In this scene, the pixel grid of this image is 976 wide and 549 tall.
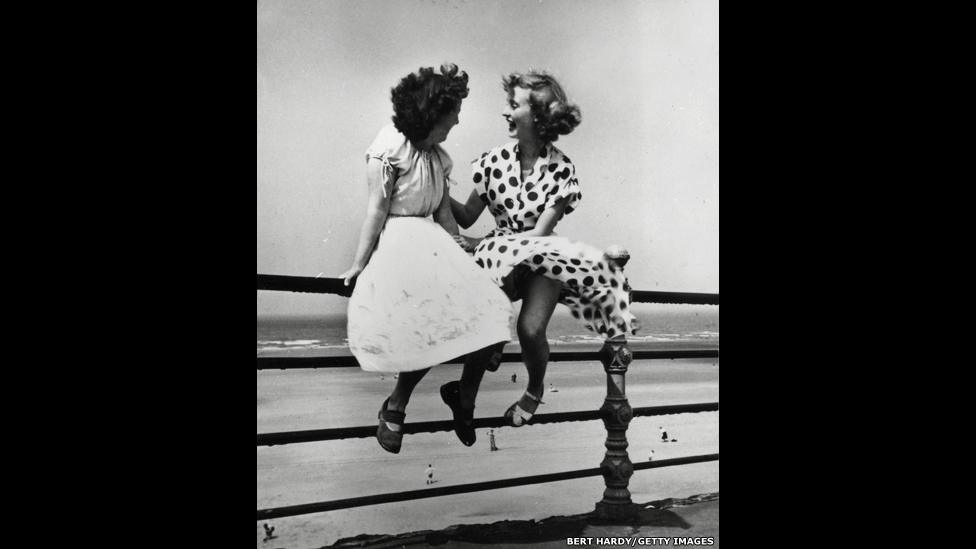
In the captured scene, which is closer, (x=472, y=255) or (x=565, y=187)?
(x=472, y=255)

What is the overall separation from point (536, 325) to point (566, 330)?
0.69 ft

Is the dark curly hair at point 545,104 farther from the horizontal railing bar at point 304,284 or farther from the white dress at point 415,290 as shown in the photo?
the horizontal railing bar at point 304,284

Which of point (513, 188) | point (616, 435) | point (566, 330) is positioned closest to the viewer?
point (513, 188)

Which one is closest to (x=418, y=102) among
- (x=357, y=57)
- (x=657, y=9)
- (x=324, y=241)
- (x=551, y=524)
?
(x=357, y=57)

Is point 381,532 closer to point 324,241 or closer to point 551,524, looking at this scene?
point 551,524

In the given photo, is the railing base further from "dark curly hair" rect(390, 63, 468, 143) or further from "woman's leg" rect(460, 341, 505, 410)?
"dark curly hair" rect(390, 63, 468, 143)

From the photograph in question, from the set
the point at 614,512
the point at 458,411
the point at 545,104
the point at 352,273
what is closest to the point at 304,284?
the point at 352,273

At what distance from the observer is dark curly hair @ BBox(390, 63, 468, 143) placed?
318 centimetres

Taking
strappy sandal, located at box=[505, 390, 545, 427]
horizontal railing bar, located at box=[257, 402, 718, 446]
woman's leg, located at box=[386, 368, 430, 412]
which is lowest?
horizontal railing bar, located at box=[257, 402, 718, 446]

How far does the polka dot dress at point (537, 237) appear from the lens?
332 cm

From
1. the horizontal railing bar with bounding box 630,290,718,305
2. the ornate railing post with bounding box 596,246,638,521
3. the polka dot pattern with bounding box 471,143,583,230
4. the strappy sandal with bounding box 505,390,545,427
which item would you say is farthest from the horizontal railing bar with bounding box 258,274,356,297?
the horizontal railing bar with bounding box 630,290,718,305

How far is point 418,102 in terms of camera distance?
10.5 feet

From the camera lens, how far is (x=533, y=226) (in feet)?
11.1

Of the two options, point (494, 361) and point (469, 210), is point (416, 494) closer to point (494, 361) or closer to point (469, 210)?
point (494, 361)
